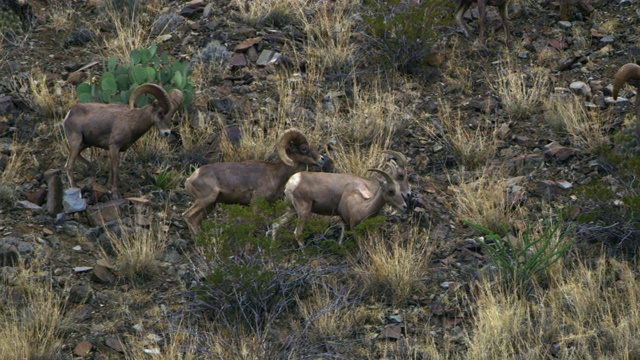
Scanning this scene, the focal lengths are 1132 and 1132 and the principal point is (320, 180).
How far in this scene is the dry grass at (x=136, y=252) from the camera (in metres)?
10.2

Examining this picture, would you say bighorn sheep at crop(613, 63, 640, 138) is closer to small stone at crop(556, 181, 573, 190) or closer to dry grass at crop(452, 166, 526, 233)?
small stone at crop(556, 181, 573, 190)

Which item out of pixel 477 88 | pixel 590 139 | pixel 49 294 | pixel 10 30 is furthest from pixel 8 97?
pixel 590 139

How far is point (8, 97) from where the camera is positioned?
13.4 metres

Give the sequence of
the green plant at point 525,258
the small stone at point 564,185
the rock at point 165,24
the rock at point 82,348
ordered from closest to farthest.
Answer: the rock at point 82,348 → the green plant at point 525,258 → the small stone at point 564,185 → the rock at point 165,24

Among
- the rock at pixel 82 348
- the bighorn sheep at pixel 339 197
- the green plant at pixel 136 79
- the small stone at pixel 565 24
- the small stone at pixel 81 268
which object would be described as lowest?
the rock at pixel 82 348

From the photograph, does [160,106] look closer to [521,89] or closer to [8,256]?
[8,256]

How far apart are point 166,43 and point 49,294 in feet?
20.8

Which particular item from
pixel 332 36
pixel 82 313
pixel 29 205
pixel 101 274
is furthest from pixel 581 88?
pixel 82 313

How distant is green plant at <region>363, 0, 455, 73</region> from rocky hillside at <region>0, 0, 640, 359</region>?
17cm

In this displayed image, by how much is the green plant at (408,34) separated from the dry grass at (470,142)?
132 centimetres

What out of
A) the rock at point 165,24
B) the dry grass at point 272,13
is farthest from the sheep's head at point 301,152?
the rock at point 165,24

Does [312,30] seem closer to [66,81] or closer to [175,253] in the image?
[66,81]

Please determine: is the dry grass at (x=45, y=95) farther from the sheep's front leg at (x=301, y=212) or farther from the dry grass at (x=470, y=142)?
the dry grass at (x=470, y=142)

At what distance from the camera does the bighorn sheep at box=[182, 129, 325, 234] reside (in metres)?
10.9
